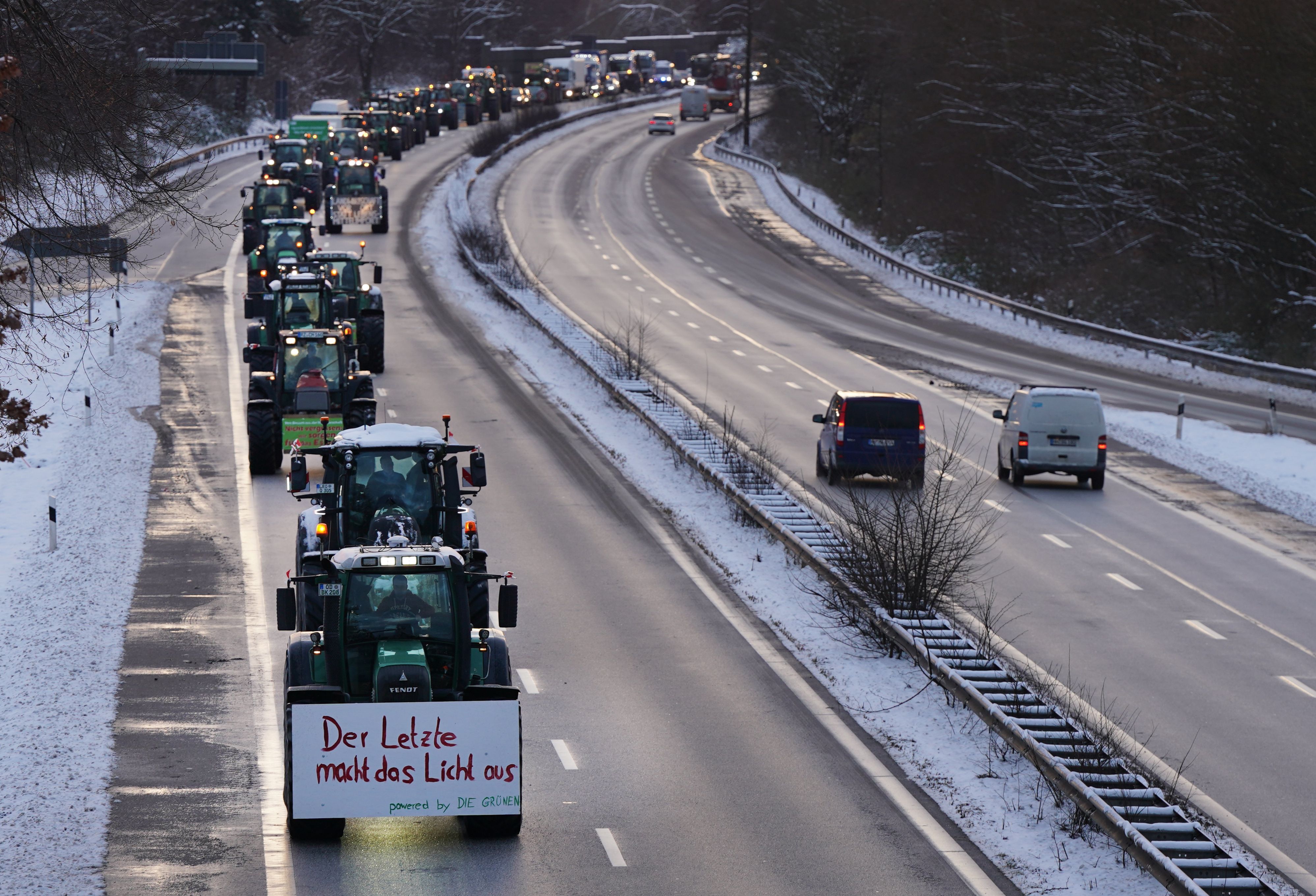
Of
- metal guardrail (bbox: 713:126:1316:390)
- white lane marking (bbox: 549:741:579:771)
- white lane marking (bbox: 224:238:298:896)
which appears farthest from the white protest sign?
metal guardrail (bbox: 713:126:1316:390)

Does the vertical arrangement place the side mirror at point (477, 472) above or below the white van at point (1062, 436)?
above

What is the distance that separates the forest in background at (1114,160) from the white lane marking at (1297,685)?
112 ft

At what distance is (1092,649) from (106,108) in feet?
45.1

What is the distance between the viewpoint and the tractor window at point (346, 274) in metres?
43.5

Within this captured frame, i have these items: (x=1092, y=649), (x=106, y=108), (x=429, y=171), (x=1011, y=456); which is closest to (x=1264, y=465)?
(x=1011, y=456)

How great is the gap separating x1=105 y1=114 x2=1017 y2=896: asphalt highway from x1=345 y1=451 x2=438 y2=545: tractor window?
201 cm

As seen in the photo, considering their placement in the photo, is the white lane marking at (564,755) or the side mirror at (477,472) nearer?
the white lane marking at (564,755)

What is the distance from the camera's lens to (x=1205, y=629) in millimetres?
22953

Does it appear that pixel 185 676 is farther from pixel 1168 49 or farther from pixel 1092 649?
pixel 1168 49

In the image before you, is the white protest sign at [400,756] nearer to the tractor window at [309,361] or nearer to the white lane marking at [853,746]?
the white lane marking at [853,746]

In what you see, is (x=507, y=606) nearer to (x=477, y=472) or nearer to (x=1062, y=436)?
(x=477, y=472)

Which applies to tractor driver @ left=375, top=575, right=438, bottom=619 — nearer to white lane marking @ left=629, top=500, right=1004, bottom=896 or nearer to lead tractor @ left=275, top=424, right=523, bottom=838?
lead tractor @ left=275, top=424, right=523, bottom=838

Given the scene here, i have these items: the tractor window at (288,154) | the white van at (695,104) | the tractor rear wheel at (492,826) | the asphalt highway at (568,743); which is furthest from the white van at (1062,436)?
the white van at (695,104)

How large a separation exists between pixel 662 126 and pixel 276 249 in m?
68.7
